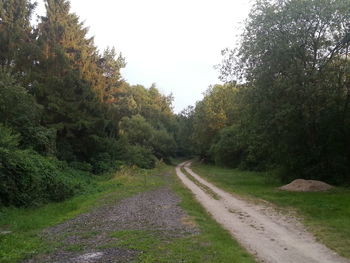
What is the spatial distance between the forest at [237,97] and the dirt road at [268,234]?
9.56 metres

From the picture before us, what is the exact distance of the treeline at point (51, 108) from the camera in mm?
19922

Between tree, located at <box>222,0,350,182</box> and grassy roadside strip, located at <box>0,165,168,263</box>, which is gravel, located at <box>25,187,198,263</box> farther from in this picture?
tree, located at <box>222,0,350,182</box>

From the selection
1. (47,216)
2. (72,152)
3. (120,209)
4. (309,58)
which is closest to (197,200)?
(120,209)

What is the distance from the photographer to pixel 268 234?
11586 mm

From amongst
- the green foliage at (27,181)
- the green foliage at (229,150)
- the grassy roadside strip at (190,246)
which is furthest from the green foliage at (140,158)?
the grassy roadside strip at (190,246)

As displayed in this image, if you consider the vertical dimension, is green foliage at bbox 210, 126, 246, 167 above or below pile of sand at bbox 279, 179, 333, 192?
above

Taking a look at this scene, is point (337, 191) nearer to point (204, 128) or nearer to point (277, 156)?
point (277, 156)

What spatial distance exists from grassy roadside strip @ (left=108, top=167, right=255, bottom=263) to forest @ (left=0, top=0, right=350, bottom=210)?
8.98 meters

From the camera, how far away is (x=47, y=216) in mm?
16344

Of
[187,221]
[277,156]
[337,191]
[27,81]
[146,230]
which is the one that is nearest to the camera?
[146,230]

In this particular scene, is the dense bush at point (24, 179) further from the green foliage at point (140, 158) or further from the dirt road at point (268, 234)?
the green foliage at point (140, 158)

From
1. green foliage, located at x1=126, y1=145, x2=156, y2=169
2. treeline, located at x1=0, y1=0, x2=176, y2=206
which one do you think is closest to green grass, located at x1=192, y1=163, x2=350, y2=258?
treeline, located at x1=0, y1=0, x2=176, y2=206

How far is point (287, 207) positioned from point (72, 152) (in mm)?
23841

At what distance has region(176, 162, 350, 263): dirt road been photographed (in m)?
8.97
